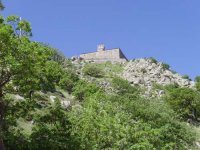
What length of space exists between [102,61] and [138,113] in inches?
4416

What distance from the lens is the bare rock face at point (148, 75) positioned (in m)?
121

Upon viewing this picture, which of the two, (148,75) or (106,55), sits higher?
(106,55)

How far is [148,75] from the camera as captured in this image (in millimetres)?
129625

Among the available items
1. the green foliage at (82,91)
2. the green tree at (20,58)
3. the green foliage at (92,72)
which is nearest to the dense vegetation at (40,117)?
the green tree at (20,58)

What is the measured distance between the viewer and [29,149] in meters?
30.2

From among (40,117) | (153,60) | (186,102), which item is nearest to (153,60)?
(153,60)

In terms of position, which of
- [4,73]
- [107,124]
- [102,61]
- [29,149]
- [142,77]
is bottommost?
[29,149]

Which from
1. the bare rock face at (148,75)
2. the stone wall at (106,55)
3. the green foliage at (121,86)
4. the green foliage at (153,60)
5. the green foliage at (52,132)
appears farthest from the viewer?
the stone wall at (106,55)

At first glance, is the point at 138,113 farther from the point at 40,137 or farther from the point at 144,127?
the point at 40,137

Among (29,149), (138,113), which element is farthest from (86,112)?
(138,113)

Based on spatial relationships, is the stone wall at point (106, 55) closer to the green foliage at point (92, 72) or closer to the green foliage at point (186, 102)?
the green foliage at point (92, 72)

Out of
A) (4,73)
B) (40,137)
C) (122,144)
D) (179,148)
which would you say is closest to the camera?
(4,73)

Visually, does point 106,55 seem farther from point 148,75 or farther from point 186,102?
point 186,102

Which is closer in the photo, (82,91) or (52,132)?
(52,132)
